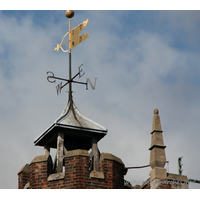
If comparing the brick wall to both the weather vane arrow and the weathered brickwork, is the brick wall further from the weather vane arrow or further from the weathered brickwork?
the weather vane arrow

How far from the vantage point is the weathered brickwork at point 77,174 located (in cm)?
2077

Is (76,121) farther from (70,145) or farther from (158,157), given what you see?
(158,157)

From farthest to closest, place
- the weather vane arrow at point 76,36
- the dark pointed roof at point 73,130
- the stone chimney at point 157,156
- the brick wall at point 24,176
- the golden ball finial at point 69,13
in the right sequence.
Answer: the golden ball finial at point 69,13 < the weather vane arrow at point 76,36 < the brick wall at point 24,176 < the dark pointed roof at point 73,130 < the stone chimney at point 157,156

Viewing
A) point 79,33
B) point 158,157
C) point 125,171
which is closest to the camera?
point 158,157

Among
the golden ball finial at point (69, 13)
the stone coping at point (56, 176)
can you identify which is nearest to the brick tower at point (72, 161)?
the stone coping at point (56, 176)

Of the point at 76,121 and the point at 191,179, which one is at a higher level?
the point at 76,121

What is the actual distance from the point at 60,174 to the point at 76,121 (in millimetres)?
2315

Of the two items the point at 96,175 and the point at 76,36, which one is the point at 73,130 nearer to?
the point at 96,175

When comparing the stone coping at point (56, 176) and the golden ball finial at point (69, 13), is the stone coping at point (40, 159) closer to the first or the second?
the stone coping at point (56, 176)

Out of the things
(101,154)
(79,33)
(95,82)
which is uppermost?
(79,33)

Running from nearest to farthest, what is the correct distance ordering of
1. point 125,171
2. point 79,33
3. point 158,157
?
point 158,157
point 125,171
point 79,33

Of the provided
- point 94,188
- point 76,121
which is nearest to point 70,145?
point 76,121

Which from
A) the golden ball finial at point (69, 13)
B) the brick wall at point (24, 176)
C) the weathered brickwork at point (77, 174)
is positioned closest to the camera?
the weathered brickwork at point (77, 174)

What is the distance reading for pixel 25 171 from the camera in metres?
23.2
